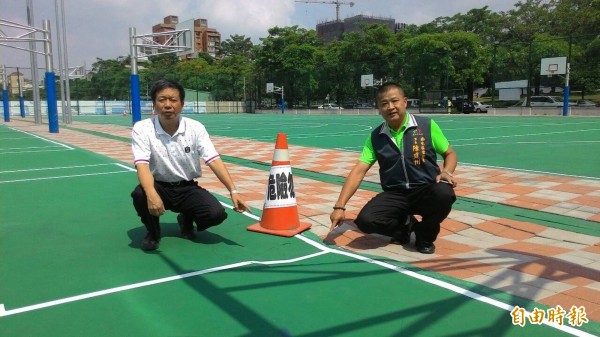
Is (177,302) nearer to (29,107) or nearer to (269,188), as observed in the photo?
(269,188)

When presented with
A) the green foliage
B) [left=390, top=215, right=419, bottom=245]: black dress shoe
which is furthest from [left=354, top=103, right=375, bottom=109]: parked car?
[left=390, top=215, right=419, bottom=245]: black dress shoe

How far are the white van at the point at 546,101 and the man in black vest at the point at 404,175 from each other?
31.4 m

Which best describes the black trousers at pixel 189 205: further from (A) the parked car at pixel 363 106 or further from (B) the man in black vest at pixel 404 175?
(A) the parked car at pixel 363 106

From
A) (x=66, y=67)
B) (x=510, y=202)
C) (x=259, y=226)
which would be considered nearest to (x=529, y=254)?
(x=510, y=202)

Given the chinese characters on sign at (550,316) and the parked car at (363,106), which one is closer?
the chinese characters on sign at (550,316)

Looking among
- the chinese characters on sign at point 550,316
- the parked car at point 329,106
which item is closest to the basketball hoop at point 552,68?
the parked car at point 329,106

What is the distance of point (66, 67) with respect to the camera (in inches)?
1044

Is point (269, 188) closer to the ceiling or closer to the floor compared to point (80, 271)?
closer to the ceiling

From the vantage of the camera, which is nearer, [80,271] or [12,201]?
[80,271]

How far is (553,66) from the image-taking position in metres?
31.1

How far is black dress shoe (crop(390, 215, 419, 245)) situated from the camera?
4312 millimetres

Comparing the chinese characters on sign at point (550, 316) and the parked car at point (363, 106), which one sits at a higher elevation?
the parked car at point (363, 106)

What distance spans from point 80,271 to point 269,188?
1.81 metres

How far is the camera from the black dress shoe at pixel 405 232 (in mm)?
4312
